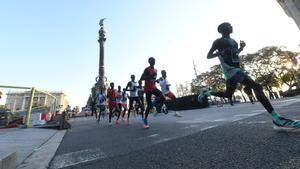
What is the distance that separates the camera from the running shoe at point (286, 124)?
2.83 metres

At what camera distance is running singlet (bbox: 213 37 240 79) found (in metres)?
3.52

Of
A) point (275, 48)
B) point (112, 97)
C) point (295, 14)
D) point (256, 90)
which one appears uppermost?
point (275, 48)

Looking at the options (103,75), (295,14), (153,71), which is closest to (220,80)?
(103,75)

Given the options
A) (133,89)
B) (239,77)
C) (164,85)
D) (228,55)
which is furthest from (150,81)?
(164,85)

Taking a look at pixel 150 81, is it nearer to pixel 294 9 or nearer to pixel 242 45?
pixel 242 45

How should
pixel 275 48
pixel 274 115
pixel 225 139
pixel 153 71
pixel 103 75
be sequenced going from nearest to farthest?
pixel 225 139, pixel 274 115, pixel 153 71, pixel 275 48, pixel 103 75

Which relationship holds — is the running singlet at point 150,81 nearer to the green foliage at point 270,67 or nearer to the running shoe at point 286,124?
the running shoe at point 286,124

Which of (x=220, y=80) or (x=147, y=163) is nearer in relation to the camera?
(x=147, y=163)

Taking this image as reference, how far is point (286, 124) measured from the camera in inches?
115

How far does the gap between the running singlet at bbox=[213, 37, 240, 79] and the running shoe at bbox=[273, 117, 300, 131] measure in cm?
100

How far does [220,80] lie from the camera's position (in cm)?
5344

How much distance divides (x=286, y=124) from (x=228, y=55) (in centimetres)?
139

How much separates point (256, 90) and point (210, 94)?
1.20 m

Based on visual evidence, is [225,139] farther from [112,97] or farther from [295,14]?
[295,14]
